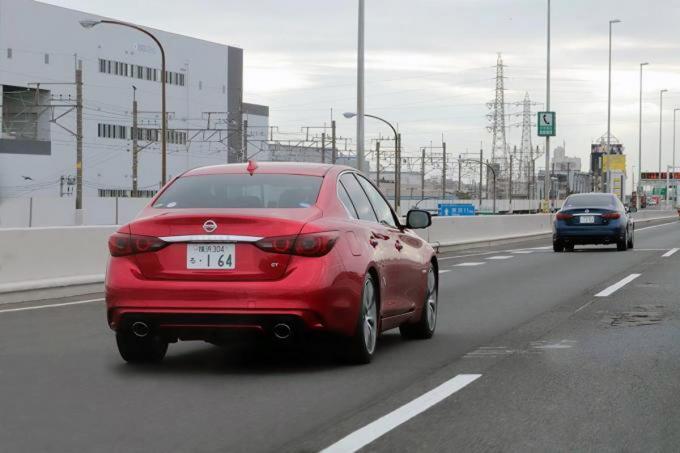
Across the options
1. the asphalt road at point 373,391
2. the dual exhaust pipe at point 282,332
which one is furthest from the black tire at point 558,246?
the dual exhaust pipe at point 282,332

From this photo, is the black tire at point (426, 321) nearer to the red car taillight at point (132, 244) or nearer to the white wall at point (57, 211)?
the red car taillight at point (132, 244)

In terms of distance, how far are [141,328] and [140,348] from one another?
69 centimetres

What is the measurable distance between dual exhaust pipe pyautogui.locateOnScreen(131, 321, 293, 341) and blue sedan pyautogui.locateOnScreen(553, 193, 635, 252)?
71.4 ft

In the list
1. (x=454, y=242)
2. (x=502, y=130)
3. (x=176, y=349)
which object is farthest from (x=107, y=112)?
(x=176, y=349)

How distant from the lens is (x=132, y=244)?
8.12 meters

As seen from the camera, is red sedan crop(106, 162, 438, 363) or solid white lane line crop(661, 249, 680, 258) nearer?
red sedan crop(106, 162, 438, 363)

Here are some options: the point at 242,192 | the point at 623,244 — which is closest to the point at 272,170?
the point at 242,192

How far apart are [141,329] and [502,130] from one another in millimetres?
124254

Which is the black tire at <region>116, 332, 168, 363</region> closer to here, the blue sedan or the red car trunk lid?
the red car trunk lid

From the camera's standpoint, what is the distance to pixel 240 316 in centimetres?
776

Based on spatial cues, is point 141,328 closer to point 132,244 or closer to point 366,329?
point 132,244

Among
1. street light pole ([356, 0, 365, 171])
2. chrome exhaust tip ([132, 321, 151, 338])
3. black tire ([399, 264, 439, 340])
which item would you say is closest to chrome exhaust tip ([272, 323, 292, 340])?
chrome exhaust tip ([132, 321, 151, 338])

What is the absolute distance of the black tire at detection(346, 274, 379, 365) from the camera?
8344 mm

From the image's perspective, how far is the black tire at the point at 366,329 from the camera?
8.34 metres
